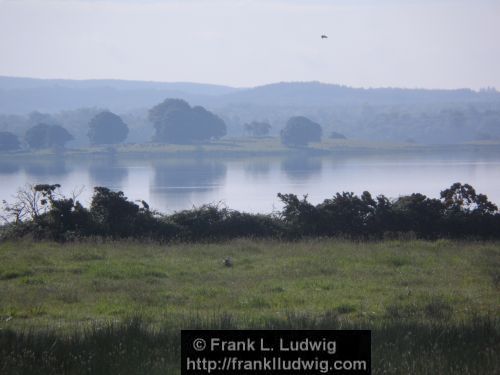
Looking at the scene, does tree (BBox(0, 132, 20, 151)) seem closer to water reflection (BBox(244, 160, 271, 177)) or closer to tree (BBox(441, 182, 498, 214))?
water reflection (BBox(244, 160, 271, 177))

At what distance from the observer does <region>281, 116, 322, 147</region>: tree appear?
7306 centimetres

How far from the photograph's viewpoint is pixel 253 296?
11.3 m

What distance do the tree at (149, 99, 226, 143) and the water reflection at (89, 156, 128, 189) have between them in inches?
666

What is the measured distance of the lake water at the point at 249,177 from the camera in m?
34.1

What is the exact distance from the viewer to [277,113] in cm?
15425

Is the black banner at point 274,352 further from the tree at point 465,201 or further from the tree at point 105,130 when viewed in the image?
the tree at point 105,130

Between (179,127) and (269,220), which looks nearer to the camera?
(269,220)

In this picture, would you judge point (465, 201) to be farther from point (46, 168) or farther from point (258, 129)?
point (258, 129)

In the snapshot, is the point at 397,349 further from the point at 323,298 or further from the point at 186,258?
the point at 186,258

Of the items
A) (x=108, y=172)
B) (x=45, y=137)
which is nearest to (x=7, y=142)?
(x=45, y=137)

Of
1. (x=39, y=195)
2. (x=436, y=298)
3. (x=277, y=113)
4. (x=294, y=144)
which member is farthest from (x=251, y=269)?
(x=277, y=113)

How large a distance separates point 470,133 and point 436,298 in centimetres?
8258

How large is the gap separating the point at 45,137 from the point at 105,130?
336 inches

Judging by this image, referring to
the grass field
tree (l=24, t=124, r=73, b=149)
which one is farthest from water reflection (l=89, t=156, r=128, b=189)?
the grass field
